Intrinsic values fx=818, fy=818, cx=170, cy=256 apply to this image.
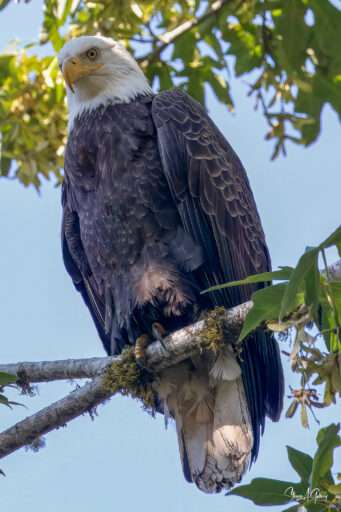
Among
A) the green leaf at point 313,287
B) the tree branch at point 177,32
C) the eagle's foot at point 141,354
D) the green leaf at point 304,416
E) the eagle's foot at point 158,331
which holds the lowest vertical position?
the green leaf at point 304,416

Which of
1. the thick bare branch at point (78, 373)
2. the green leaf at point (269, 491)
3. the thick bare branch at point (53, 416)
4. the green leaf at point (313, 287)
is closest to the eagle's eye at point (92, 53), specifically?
the thick bare branch at point (78, 373)

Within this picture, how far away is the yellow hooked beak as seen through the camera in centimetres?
485

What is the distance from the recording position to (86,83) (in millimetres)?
4992

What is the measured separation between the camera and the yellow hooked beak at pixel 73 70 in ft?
15.9

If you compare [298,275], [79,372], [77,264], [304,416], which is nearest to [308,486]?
[304,416]

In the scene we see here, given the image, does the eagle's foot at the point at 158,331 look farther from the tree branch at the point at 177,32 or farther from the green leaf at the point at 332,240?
the tree branch at the point at 177,32

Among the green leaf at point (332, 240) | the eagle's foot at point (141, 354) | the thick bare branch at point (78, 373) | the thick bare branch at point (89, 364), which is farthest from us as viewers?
the eagle's foot at point (141, 354)

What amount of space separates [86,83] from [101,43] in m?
0.28

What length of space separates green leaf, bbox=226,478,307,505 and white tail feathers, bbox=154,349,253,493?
1397mm

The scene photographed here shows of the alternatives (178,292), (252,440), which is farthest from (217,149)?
(252,440)

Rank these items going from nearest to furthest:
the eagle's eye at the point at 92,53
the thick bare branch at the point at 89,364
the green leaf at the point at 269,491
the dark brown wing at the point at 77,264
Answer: the green leaf at the point at 269,491
the thick bare branch at the point at 89,364
the dark brown wing at the point at 77,264
the eagle's eye at the point at 92,53

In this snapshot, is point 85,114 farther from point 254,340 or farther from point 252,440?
point 252,440

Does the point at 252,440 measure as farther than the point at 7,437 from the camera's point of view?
Yes

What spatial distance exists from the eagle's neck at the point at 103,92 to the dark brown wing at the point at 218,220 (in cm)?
49
